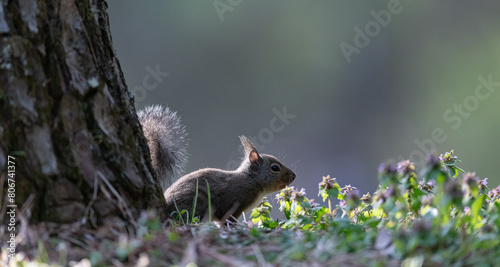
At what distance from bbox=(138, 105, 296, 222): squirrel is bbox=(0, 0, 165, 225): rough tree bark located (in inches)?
39.0

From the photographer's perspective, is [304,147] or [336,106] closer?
[304,147]

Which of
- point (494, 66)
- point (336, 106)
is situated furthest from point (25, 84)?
point (494, 66)

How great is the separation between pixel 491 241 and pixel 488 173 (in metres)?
7.26

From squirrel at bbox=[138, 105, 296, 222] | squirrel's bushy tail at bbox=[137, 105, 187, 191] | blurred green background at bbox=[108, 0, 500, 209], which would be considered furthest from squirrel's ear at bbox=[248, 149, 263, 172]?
blurred green background at bbox=[108, 0, 500, 209]

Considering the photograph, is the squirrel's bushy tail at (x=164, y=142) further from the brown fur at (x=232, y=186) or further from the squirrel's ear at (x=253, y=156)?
the squirrel's ear at (x=253, y=156)

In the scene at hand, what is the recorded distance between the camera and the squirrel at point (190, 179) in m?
3.05

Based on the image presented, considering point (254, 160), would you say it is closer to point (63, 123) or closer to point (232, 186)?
point (232, 186)

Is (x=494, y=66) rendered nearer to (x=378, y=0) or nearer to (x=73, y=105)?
(x=378, y=0)

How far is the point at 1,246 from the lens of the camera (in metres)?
1.69

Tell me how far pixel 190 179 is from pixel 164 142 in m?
0.22

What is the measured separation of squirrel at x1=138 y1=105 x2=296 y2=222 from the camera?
305cm

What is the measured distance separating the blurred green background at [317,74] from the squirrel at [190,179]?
13.7 feet

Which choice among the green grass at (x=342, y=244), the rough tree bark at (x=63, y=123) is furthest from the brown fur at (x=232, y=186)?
the green grass at (x=342, y=244)

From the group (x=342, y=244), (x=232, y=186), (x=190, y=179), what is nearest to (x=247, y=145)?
(x=232, y=186)
